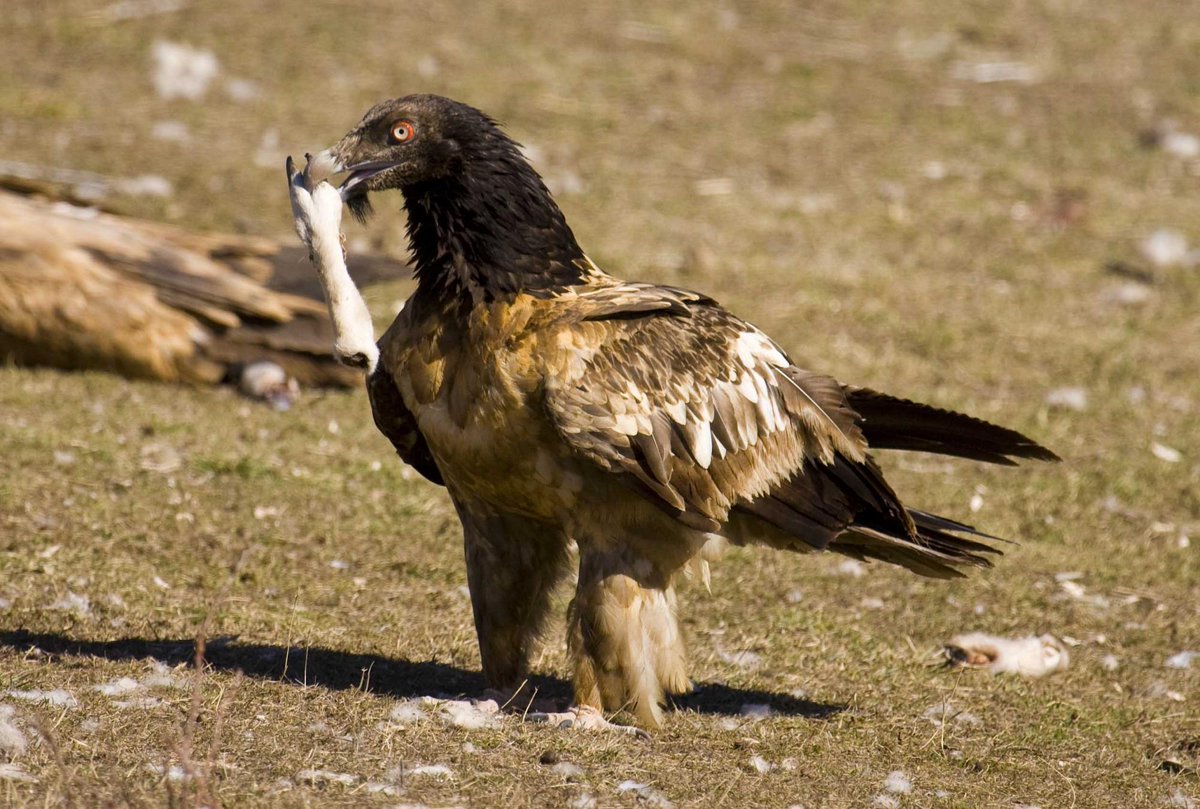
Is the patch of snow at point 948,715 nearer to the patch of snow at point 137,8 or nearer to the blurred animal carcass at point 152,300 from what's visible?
the blurred animal carcass at point 152,300

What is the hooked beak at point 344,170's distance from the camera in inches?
209

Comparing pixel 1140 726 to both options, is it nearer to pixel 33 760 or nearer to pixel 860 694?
pixel 860 694

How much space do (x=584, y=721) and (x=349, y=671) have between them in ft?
3.40

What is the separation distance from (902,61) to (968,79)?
0.71m

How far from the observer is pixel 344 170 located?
17.6ft

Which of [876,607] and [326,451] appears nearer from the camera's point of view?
[876,607]

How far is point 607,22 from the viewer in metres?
16.2

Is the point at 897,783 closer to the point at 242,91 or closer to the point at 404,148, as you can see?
the point at 404,148

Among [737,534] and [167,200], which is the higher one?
[167,200]

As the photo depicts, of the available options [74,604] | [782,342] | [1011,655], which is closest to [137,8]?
[782,342]

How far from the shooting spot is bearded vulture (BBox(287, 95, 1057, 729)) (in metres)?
5.12

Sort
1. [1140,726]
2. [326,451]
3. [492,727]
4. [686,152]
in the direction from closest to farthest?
[492,727], [1140,726], [326,451], [686,152]

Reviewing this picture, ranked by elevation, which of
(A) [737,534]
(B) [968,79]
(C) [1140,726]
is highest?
(B) [968,79]

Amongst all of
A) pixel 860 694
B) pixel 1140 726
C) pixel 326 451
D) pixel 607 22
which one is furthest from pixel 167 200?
pixel 1140 726
